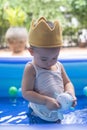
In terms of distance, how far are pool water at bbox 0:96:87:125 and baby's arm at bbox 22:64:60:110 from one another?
474 mm

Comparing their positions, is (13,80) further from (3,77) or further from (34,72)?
(34,72)

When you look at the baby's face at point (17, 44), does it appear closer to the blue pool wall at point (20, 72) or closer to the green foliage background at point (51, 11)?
the blue pool wall at point (20, 72)

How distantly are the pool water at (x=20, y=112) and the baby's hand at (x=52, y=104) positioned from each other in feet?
1.73

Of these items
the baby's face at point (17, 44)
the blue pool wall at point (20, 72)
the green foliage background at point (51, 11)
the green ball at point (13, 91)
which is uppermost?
the green foliage background at point (51, 11)

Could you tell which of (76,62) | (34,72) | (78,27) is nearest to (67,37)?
(78,27)

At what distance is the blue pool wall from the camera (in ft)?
7.25

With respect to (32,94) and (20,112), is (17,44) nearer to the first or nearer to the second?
(20,112)

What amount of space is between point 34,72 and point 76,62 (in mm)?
917

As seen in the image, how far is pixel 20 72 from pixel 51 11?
10.00 feet

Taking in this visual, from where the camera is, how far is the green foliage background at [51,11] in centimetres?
498

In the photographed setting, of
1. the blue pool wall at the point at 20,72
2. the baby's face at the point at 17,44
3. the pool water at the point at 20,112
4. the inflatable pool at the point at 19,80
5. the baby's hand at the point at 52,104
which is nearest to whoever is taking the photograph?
the baby's hand at the point at 52,104

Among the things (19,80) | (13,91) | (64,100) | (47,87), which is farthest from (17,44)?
(64,100)

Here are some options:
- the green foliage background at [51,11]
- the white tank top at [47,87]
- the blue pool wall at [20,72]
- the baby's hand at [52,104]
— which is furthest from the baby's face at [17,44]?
the green foliage background at [51,11]

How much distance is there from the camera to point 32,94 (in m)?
1.31
